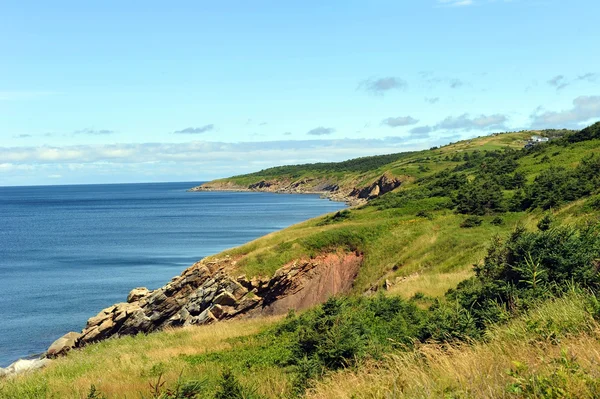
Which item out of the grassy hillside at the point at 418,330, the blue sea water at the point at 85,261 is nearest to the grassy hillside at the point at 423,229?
the grassy hillside at the point at 418,330

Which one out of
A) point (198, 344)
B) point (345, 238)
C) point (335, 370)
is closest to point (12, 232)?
point (345, 238)

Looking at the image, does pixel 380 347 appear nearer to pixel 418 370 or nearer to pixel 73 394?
pixel 418 370

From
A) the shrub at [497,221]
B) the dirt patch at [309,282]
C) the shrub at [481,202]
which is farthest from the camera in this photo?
the shrub at [481,202]

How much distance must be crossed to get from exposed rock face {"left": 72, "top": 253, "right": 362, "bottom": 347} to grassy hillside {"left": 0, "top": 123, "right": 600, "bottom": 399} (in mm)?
1171

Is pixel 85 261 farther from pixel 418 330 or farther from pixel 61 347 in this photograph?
pixel 418 330

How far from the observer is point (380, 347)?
41.6 feet

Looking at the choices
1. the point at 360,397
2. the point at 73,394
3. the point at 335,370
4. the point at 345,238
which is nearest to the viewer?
the point at 360,397

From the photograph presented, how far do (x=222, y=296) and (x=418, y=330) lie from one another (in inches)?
1048

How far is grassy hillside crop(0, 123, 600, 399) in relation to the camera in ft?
25.9

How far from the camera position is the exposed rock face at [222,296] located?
3919 centimetres

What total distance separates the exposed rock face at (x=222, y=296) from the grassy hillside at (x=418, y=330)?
1.17 meters

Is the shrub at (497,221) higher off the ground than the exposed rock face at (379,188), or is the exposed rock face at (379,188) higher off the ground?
the exposed rock face at (379,188)

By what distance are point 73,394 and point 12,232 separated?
12585 cm

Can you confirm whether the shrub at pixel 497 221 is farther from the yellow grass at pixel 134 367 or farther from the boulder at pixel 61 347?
the boulder at pixel 61 347
